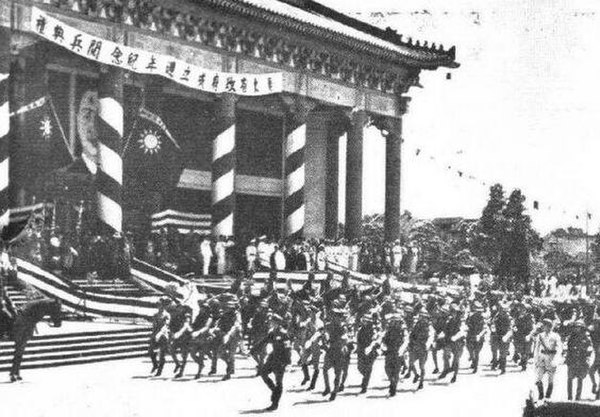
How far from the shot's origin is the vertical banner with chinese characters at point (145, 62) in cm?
2502

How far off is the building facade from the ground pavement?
961 cm

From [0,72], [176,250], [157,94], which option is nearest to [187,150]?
[157,94]

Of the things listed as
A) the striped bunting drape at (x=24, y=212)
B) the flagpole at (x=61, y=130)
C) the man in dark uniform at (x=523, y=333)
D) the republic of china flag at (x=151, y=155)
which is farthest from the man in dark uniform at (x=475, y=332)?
the flagpole at (x=61, y=130)

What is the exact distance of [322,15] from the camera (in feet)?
137

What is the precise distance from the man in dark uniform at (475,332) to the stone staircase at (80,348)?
→ 6.99m

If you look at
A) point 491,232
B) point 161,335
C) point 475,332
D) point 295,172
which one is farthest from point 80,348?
point 491,232

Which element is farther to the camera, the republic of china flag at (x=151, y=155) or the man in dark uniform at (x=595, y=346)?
the republic of china flag at (x=151, y=155)

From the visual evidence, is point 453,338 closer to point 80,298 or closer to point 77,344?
point 77,344

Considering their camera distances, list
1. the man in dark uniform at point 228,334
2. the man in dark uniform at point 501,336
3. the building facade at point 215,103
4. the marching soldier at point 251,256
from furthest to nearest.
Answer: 1. the marching soldier at point 251,256
2. the building facade at point 215,103
3. the man in dark uniform at point 501,336
4. the man in dark uniform at point 228,334

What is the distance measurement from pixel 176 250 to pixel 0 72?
326 inches

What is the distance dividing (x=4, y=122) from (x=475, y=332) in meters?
12.9

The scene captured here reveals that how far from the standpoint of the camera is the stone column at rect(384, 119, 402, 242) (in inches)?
1545

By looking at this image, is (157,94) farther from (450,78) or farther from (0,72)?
(450,78)

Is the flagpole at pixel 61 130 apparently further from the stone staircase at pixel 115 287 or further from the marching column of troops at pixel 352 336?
the marching column of troops at pixel 352 336
